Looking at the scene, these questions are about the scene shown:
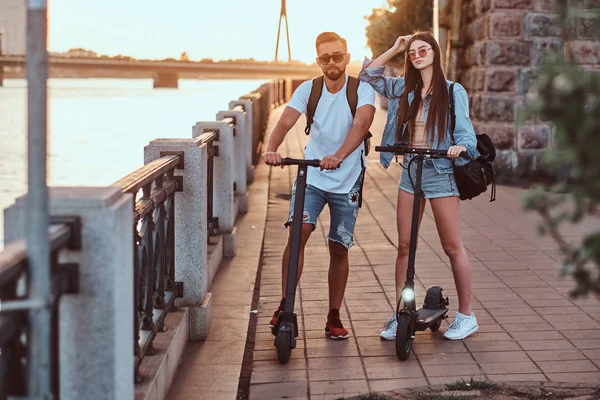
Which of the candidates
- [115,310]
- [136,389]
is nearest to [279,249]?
[136,389]

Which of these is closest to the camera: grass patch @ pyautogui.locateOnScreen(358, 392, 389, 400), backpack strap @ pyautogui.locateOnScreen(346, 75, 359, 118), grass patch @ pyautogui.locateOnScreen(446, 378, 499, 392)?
grass patch @ pyautogui.locateOnScreen(358, 392, 389, 400)

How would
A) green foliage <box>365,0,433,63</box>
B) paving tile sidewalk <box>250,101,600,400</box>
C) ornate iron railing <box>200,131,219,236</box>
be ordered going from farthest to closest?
1. green foliage <box>365,0,433,63</box>
2. ornate iron railing <box>200,131,219,236</box>
3. paving tile sidewalk <box>250,101,600,400</box>

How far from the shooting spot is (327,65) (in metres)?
5.87

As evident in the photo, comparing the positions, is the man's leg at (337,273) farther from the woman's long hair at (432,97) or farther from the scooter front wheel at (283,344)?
the woman's long hair at (432,97)

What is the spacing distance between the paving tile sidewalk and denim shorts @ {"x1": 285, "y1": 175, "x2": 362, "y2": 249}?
0.66 meters

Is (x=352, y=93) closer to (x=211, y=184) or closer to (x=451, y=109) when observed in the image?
(x=451, y=109)

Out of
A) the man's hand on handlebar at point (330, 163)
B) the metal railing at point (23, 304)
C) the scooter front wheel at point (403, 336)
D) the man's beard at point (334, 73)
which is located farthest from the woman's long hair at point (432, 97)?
the metal railing at point (23, 304)

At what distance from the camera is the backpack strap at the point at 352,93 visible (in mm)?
5969

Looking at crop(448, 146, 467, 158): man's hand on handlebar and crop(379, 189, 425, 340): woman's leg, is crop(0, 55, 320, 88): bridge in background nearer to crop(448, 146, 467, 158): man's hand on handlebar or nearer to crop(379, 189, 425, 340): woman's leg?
crop(379, 189, 425, 340): woman's leg

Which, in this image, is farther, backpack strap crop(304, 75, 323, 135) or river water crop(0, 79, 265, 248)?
river water crop(0, 79, 265, 248)

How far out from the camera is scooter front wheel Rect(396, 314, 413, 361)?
573 centimetres

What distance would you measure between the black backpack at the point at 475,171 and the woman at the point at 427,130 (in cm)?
4

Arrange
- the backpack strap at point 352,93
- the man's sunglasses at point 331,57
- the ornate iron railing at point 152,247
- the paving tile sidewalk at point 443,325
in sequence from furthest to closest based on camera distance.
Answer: the backpack strap at point 352,93 < the man's sunglasses at point 331,57 < the paving tile sidewalk at point 443,325 < the ornate iron railing at point 152,247

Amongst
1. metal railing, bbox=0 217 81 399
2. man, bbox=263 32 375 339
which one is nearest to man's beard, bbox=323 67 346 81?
man, bbox=263 32 375 339
